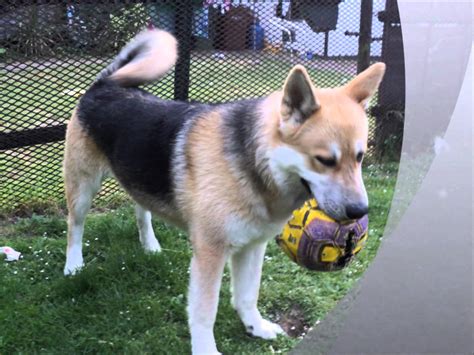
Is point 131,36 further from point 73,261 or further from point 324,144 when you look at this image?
point 324,144

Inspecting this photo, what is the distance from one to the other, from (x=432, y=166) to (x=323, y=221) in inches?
31.8

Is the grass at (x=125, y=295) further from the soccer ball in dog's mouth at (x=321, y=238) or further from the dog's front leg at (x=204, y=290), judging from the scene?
the soccer ball in dog's mouth at (x=321, y=238)

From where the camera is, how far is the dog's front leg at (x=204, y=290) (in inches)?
99.9

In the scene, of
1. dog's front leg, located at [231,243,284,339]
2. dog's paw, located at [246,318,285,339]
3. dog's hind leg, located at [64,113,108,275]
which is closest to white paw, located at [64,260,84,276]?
dog's hind leg, located at [64,113,108,275]

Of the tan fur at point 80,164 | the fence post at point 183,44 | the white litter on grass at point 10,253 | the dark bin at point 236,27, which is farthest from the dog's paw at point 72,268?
the dark bin at point 236,27

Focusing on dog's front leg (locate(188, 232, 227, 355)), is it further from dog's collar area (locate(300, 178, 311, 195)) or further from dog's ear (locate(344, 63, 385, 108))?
dog's ear (locate(344, 63, 385, 108))

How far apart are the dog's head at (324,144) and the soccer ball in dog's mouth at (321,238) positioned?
0.39m

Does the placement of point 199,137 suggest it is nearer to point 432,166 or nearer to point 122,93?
point 122,93

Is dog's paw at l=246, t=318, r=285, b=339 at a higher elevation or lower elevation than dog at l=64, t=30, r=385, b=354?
lower

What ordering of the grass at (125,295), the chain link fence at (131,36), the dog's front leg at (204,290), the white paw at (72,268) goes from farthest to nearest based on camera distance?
the chain link fence at (131,36) < the white paw at (72,268) < the grass at (125,295) < the dog's front leg at (204,290)

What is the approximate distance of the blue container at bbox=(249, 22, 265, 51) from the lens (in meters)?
5.23

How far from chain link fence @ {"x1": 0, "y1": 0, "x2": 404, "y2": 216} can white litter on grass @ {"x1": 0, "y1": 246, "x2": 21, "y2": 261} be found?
2.63ft

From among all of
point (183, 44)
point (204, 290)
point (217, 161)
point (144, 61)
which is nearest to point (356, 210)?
point (217, 161)

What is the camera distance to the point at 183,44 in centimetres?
483
